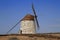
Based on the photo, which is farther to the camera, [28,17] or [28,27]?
[28,17]

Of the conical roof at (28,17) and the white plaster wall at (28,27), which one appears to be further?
the conical roof at (28,17)

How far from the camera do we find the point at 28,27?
71.1 ft

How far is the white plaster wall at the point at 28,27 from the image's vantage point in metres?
21.6

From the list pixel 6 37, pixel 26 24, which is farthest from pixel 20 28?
pixel 6 37

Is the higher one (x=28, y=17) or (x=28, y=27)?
(x=28, y=17)

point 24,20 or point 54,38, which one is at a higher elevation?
point 24,20

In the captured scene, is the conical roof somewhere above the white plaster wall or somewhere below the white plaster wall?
above

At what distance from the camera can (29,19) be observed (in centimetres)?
2303

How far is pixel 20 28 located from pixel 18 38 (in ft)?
39.0

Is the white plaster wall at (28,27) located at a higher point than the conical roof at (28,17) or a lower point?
lower

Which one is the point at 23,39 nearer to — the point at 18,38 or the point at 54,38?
the point at 18,38

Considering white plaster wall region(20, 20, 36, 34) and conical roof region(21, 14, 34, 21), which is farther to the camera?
conical roof region(21, 14, 34, 21)

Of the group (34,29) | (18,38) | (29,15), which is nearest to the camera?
(18,38)

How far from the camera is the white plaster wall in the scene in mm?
21562
